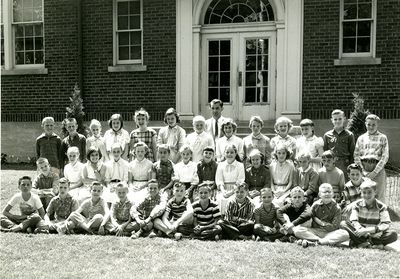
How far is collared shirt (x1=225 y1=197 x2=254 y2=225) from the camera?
6.50 metres

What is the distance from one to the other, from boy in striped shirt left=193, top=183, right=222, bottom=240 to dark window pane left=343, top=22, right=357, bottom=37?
20.2 feet

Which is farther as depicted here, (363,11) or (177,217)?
(363,11)

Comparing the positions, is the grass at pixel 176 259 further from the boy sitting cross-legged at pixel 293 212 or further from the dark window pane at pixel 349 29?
the dark window pane at pixel 349 29

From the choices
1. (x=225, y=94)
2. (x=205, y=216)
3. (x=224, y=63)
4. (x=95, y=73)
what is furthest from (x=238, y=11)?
(x=205, y=216)

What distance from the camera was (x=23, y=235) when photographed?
645 cm

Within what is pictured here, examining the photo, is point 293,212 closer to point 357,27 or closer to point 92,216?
point 92,216

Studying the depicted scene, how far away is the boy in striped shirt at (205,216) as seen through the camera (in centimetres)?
636

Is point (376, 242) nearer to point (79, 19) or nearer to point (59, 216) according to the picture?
point (59, 216)

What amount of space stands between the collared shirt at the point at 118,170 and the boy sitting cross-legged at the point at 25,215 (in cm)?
110

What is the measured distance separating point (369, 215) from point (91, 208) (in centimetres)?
366

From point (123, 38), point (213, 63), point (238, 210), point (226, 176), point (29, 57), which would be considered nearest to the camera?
point (238, 210)

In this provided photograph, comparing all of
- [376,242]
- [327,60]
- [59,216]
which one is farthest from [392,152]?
[59,216]

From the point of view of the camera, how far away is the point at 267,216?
6.42 metres

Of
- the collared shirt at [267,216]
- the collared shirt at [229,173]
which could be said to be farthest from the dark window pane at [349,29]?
the collared shirt at [267,216]
